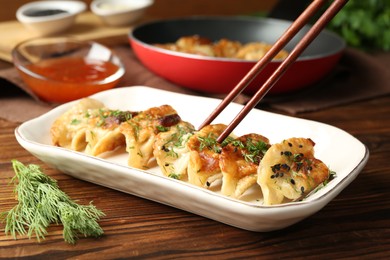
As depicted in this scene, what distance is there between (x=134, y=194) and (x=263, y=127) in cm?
69

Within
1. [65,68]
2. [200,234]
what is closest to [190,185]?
[200,234]

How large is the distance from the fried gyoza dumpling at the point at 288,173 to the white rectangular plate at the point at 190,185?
0.05 meters

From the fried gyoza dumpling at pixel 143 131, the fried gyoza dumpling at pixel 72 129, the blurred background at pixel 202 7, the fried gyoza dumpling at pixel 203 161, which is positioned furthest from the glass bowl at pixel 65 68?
the blurred background at pixel 202 7

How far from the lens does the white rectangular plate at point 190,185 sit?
6.09ft

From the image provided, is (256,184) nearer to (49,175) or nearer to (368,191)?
(368,191)

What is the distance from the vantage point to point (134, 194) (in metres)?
2.22

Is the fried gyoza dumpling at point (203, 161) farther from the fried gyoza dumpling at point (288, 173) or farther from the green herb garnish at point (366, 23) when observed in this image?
the green herb garnish at point (366, 23)

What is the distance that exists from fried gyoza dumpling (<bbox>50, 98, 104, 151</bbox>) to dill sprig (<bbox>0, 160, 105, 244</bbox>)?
309 millimetres

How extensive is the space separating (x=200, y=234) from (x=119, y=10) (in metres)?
2.63

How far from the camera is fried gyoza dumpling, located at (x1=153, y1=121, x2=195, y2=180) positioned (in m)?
2.19

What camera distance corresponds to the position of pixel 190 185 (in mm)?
1925

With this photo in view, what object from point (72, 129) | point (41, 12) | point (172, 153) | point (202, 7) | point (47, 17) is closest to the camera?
point (172, 153)

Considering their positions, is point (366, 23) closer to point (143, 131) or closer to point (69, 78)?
point (69, 78)

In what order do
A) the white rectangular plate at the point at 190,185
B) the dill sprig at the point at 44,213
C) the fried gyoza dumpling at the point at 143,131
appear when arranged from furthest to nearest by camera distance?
the fried gyoza dumpling at the point at 143,131, the dill sprig at the point at 44,213, the white rectangular plate at the point at 190,185
